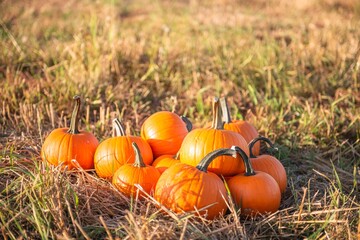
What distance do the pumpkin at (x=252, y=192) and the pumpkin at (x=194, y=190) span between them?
9 cm

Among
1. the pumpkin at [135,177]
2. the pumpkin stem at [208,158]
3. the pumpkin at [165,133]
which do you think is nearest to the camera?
the pumpkin stem at [208,158]

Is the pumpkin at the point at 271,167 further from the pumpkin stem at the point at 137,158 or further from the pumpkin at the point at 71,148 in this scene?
the pumpkin at the point at 71,148

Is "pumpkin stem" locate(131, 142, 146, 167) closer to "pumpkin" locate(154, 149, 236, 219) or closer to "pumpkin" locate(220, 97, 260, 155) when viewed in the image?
"pumpkin" locate(154, 149, 236, 219)

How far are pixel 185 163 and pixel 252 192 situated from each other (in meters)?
0.39

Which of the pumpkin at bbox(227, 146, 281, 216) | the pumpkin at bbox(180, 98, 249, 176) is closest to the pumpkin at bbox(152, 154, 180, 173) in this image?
the pumpkin at bbox(180, 98, 249, 176)

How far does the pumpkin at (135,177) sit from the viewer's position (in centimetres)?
236

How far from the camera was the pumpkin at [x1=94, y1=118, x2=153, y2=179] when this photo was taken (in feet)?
8.40

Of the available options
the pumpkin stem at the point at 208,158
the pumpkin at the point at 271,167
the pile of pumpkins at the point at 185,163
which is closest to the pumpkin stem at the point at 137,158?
the pile of pumpkins at the point at 185,163

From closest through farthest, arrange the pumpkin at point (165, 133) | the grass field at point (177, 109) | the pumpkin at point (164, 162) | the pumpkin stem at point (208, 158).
→ the grass field at point (177, 109) < the pumpkin stem at point (208, 158) < the pumpkin at point (164, 162) < the pumpkin at point (165, 133)

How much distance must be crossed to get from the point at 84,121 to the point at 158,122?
997mm

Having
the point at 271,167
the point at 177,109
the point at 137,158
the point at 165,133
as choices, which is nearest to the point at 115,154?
the point at 137,158

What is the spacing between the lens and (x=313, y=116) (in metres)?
3.65

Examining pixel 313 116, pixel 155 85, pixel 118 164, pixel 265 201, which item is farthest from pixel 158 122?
pixel 155 85

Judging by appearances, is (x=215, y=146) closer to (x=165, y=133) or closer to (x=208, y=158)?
(x=208, y=158)
